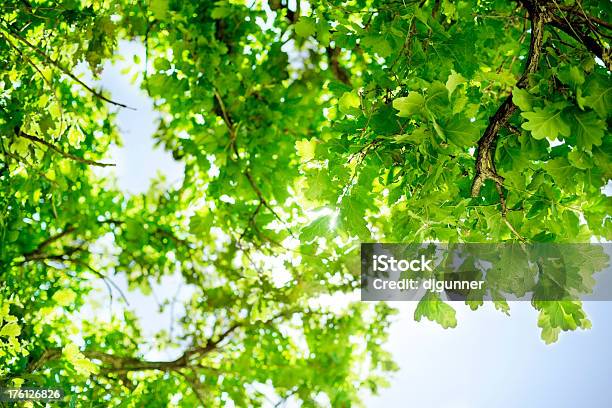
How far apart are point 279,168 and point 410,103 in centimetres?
263

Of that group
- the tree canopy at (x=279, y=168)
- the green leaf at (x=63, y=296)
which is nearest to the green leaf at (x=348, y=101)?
the tree canopy at (x=279, y=168)

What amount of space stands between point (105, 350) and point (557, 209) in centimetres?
426

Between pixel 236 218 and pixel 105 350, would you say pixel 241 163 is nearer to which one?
pixel 236 218

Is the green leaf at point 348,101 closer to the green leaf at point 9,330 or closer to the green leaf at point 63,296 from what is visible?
the green leaf at point 9,330

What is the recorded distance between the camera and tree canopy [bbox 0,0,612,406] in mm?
1762

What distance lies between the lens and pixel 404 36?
1987 mm

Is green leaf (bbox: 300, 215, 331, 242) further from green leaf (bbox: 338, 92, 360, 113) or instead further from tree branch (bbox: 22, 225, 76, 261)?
tree branch (bbox: 22, 225, 76, 261)

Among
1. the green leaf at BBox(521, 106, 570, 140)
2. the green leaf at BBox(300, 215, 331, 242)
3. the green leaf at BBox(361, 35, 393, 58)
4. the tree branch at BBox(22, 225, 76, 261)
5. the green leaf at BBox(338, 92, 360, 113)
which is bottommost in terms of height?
the green leaf at BBox(300, 215, 331, 242)

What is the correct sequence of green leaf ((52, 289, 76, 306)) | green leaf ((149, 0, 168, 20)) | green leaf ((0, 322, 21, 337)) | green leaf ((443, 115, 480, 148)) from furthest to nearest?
green leaf ((52, 289, 76, 306))
green leaf ((149, 0, 168, 20))
green leaf ((0, 322, 21, 337))
green leaf ((443, 115, 480, 148))

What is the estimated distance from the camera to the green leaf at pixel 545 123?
58.8 inches

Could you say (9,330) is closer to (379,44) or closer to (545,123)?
(379,44)

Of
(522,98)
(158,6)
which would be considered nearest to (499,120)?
(522,98)

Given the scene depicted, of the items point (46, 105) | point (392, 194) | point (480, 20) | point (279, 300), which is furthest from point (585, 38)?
point (279, 300)

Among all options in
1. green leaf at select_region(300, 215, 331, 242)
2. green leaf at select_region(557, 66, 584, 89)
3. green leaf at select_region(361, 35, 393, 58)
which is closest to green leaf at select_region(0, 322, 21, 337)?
green leaf at select_region(300, 215, 331, 242)
